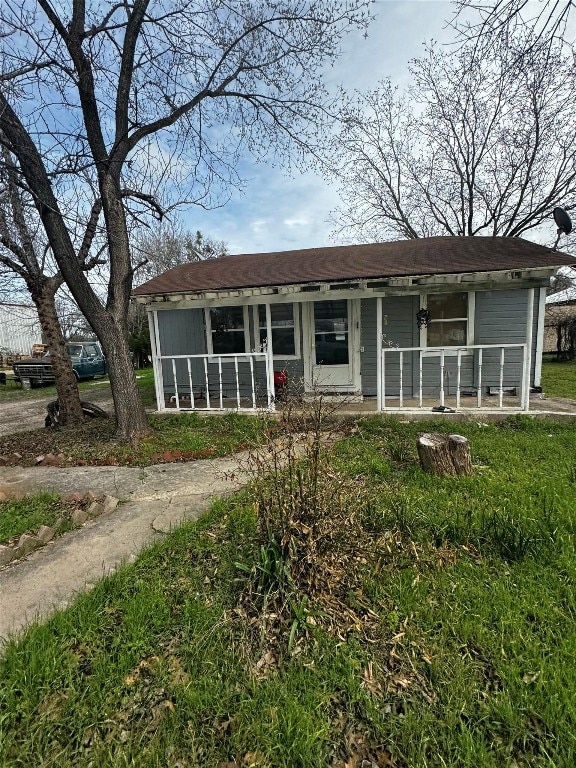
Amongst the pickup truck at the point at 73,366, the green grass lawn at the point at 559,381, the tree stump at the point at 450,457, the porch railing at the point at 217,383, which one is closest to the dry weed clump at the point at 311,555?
the tree stump at the point at 450,457

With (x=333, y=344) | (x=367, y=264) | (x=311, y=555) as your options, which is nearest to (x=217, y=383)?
(x=333, y=344)

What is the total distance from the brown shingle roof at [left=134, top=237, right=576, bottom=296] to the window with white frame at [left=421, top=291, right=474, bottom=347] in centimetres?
77

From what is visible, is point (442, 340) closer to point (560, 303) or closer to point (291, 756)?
point (291, 756)

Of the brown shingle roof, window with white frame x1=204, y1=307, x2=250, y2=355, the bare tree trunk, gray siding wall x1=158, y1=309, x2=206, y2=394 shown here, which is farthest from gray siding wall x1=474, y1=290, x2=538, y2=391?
the bare tree trunk

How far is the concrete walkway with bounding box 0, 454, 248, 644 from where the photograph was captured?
2.35 metres

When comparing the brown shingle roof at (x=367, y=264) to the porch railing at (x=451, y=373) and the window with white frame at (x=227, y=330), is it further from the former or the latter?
the porch railing at (x=451, y=373)

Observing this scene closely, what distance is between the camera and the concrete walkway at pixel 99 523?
2346mm

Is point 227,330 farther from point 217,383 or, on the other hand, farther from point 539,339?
point 539,339

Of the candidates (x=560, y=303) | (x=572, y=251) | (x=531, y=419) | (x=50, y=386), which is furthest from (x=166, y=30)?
(x=560, y=303)

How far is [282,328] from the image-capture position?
316 inches

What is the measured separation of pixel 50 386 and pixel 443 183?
1788 centimetres

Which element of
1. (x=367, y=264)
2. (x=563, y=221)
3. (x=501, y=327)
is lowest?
(x=501, y=327)

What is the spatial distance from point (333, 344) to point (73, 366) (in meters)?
11.1

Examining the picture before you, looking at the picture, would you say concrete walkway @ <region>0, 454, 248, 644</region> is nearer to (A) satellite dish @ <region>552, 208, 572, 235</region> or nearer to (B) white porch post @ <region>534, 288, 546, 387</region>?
(B) white porch post @ <region>534, 288, 546, 387</region>
